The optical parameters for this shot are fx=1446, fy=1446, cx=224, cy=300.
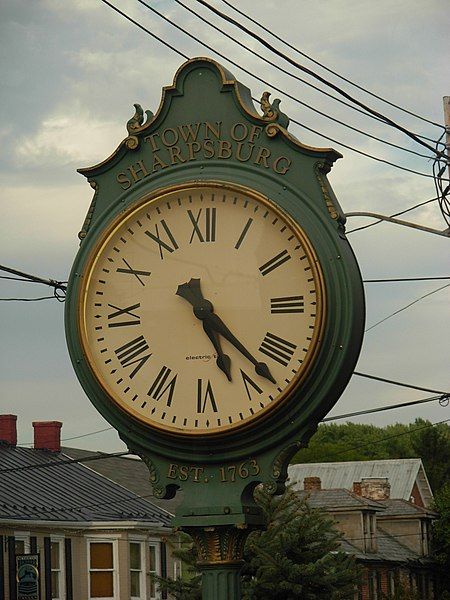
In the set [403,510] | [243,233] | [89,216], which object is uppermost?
[403,510]

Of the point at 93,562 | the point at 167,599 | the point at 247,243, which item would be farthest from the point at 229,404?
the point at 167,599

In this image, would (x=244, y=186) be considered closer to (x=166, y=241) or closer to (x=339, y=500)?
(x=166, y=241)

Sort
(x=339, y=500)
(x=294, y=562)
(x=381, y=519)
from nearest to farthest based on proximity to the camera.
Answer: (x=294, y=562), (x=339, y=500), (x=381, y=519)

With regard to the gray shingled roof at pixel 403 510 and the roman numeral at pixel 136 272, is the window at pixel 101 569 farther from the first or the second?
the roman numeral at pixel 136 272

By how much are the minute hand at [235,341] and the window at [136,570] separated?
35.1 meters

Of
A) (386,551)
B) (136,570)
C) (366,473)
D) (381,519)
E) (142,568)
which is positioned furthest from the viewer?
(366,473)

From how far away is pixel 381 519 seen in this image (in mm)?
55312

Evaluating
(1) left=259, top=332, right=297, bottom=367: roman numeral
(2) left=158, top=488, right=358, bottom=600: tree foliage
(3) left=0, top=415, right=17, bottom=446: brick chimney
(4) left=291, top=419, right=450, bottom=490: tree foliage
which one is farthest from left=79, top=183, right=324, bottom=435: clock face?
(4) left=291, top=419, right=450, bottom=490: tree foliage

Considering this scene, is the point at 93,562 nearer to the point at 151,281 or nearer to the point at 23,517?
the point at 23,517

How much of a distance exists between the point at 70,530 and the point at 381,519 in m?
20.2

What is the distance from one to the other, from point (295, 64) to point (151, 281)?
496 centimetres

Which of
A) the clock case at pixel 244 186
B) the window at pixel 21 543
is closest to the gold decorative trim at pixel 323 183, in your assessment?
the clock case at pixel 244 186

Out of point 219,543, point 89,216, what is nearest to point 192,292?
point 89,216

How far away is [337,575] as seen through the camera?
86.4 ft
